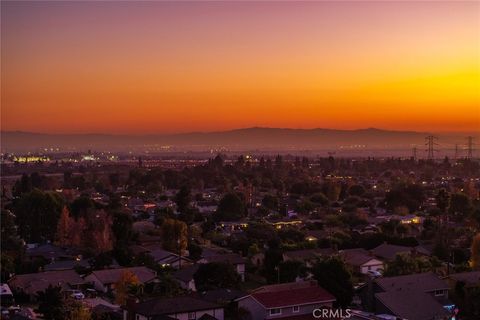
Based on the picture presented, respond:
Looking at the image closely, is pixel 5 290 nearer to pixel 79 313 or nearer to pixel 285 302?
pixel 79 313

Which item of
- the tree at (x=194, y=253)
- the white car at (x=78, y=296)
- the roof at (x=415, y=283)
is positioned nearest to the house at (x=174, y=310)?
the white car at (x=78, y=296)

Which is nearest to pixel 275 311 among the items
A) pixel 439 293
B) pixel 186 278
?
pixel 439 293

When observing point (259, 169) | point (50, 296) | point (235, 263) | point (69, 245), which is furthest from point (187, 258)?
point (259, 169)

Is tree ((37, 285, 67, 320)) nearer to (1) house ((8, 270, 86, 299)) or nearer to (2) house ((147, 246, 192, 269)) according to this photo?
(1) house ((8, 270, 86, 299))

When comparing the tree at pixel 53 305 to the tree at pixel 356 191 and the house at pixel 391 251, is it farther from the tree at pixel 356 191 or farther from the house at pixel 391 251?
the tree at pixel 356 191

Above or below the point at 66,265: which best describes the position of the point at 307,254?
above
